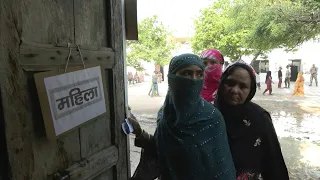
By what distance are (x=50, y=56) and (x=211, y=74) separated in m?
1.60

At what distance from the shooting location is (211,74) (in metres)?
2.45

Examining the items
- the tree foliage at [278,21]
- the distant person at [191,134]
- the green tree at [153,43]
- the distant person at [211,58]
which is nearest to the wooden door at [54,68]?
the distant person at [191,134]

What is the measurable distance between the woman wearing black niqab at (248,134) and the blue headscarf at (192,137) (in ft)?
0.64

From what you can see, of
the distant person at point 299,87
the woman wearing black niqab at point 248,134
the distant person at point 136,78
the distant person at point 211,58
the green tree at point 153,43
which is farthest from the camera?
the distant person at point 136,78

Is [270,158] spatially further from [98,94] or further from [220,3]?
[220,3]

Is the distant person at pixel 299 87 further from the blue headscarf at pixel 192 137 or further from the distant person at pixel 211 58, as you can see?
the blue headscarf at pixel 192 137

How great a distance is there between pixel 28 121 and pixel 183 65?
2.62 feet

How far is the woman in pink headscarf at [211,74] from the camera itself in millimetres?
2400

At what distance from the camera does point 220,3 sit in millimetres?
15500

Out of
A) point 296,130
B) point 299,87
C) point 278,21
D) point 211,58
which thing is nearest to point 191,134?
point 211,58

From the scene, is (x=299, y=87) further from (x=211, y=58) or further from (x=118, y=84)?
(x=118, y=84)

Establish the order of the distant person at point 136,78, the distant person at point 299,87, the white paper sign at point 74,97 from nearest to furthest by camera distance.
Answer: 1. the white paper sign at point 74,97
2. the distant person at point 299,87
3. the distant person at point 136,78

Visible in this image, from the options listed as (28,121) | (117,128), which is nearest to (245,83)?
(117,128)

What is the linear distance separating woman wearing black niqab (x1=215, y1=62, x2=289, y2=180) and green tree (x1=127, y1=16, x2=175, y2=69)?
18.7m
